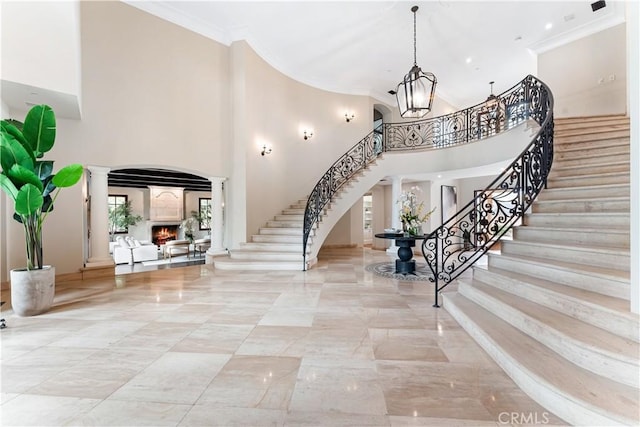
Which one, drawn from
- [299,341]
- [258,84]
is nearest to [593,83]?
[258,84]

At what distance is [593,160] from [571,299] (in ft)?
11.3

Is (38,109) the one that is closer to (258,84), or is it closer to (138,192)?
(258,84)

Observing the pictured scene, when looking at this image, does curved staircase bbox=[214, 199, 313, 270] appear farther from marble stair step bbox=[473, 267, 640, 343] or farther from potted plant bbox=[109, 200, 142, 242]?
potted plant bbox=[109, 200, 142, 242]

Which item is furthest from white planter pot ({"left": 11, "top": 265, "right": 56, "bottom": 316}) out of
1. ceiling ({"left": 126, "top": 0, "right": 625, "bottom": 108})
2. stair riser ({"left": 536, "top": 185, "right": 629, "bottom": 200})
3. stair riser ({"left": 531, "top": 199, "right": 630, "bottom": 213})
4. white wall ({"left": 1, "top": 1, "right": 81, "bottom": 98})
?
stair riser ({"left": 536, "top": 185, "right": 629, "bottom": 200})

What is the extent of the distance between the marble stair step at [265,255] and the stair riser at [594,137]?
590 cm

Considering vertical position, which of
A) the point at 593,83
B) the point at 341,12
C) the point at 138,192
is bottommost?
the point at 138,192

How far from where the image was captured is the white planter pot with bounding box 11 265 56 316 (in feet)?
11.5

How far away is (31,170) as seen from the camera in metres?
3.57

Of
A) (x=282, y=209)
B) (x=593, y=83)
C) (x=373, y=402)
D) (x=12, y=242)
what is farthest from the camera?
(x=282, y=209)

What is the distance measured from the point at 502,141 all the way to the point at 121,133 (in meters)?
8.49

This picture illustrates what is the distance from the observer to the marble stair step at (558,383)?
1548mm

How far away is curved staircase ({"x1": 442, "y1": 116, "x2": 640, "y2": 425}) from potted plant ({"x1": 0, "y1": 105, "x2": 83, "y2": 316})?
533cm

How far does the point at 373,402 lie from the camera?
6.21 ft

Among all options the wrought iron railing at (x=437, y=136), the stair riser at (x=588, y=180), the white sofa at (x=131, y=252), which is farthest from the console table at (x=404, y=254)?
the white sofa at (x=131, y=252)
